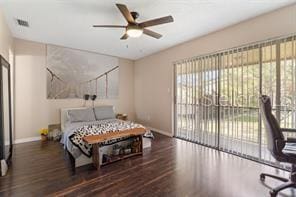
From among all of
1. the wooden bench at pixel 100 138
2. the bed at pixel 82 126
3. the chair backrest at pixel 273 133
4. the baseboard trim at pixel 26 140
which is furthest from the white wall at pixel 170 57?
the baseboard trim at pixel 26 140

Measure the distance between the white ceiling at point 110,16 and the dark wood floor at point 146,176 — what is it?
2.61 meters

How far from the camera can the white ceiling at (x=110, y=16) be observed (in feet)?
8.99

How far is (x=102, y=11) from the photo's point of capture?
300 centimetres

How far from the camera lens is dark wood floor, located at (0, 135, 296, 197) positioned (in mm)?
2221

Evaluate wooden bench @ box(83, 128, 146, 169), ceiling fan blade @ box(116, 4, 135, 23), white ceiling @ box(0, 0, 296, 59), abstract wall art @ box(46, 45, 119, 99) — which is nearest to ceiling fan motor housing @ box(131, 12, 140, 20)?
white ceiling @ box(0, 0, 296, 59)

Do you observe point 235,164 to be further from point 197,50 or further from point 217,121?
point 197,50

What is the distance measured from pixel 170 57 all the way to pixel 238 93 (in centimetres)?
222

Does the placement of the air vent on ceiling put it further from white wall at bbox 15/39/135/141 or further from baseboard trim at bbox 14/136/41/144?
baseboard trim at bbox 14/136/41/144

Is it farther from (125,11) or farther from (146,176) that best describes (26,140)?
(125,11)

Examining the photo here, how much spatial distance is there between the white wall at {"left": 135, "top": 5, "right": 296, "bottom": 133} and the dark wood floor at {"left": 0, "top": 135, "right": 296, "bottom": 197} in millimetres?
1979

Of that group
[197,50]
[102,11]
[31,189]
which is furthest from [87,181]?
[197,50]

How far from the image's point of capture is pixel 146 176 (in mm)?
2629

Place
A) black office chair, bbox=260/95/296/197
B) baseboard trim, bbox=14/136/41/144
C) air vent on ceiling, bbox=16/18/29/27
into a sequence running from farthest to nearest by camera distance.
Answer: baseboard trim, bbox=14/136/41/144, air vent on ceiling, bbox=16/18/29/27, black office chair, bbox=260/95/296/197

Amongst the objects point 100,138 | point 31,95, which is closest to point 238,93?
point 100,138
